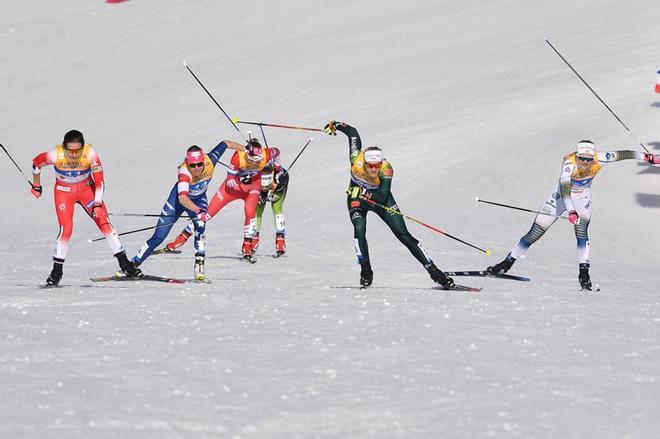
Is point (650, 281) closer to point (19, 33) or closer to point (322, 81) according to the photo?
point (322, 81)

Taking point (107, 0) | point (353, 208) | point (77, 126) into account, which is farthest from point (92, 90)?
point (353, 208)

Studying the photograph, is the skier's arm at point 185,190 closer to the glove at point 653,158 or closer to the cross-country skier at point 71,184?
the cross-country skier at point 71,184

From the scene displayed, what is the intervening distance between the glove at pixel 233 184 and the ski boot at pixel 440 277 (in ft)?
11.4

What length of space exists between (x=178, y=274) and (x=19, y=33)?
20453mm

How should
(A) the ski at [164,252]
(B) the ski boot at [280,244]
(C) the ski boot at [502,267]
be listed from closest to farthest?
(C) the ski boot at [502,267]
(B) the ski boot at [280,244]
(A) the ski at [164,252]

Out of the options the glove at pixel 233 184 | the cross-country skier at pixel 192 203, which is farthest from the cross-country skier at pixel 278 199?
the cross-country skier at pixel 192 203

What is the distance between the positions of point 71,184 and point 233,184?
2.97 m

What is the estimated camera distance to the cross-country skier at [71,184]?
1273 centimetres

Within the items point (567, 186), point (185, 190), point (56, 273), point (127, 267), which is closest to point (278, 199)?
point (185, 190)

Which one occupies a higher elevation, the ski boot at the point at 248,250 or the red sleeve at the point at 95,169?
the red sleeve at the point at 95,169

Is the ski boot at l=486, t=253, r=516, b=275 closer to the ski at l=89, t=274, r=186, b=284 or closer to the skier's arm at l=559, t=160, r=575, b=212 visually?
the skier's arm at l=559, t=160, r=575, b=212

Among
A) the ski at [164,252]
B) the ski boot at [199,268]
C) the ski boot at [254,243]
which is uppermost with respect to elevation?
the ski boot at [254,243]

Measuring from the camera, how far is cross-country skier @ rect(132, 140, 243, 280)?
13.2 metres

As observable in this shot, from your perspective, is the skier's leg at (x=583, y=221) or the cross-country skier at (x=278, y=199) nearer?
the skier's leg at (x=583, y=221)
